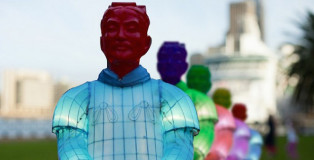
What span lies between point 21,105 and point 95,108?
107 meters

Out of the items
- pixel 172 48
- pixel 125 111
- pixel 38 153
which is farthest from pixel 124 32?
pixel 38 153

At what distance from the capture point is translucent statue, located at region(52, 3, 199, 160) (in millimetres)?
3498

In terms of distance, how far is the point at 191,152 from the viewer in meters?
3.51

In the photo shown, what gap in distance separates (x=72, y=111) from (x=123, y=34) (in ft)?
1.80

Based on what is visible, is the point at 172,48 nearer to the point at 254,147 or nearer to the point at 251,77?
the point at 254,147

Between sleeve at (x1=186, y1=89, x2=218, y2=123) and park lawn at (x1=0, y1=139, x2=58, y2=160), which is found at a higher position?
sleeve at (x1=186, y1=89, x2=218, y2=123)

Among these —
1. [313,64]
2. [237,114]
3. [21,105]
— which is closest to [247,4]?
[21,105]

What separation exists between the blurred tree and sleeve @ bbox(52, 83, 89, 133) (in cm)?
2194

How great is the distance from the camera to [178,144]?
11.3 feet

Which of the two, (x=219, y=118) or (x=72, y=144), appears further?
(x=219, y=118)

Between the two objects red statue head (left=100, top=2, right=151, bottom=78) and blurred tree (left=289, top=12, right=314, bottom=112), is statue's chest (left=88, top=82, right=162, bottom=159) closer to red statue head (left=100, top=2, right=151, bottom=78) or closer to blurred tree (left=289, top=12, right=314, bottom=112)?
red statue head (left=100, top=2, right=151, bottom=78)

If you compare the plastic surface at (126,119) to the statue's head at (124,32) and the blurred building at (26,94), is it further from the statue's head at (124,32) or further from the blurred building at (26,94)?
the blurred building at (26,94)

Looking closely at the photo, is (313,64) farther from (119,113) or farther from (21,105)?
(21,105)

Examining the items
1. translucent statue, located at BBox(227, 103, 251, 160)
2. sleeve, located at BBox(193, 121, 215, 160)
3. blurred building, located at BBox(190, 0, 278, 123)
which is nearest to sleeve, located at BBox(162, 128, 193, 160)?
sleeve, located at BBox(193, 121, 215, 160)
